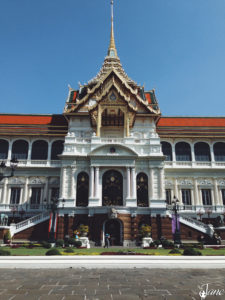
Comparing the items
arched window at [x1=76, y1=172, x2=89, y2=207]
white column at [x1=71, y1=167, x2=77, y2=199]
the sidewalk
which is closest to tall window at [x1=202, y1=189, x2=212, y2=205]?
arched window at [x1=76, y1=172, x2=89, y2=207]

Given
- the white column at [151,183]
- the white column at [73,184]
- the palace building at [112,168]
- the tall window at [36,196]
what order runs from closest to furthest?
the palace building at [112,168] → the white column at [73,184] → the white column at [151,183] → the tall window at [36,196]

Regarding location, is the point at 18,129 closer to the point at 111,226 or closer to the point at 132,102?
the point at 132,102

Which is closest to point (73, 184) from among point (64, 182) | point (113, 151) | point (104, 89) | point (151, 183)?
point (64, 182)

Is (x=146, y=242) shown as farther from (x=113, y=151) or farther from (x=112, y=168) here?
(x=113, y=151)

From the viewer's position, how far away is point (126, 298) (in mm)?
5648

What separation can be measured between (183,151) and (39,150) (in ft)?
61.7

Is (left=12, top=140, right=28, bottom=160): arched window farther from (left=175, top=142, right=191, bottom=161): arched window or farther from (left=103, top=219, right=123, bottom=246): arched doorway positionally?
(left=175, top=142, right=191, bottom=161): arched window

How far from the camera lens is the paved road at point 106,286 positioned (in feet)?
19.1

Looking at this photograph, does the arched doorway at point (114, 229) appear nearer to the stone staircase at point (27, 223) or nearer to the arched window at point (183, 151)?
the stone staircase at point (27, 223)

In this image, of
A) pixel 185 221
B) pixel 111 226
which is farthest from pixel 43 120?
pixel 185 221

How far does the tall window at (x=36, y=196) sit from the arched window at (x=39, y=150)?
4086 mm

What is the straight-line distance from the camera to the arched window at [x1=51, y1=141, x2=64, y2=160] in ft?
101

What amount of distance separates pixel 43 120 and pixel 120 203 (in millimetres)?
18095

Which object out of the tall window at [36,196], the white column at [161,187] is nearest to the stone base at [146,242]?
the white column at [161,187]
